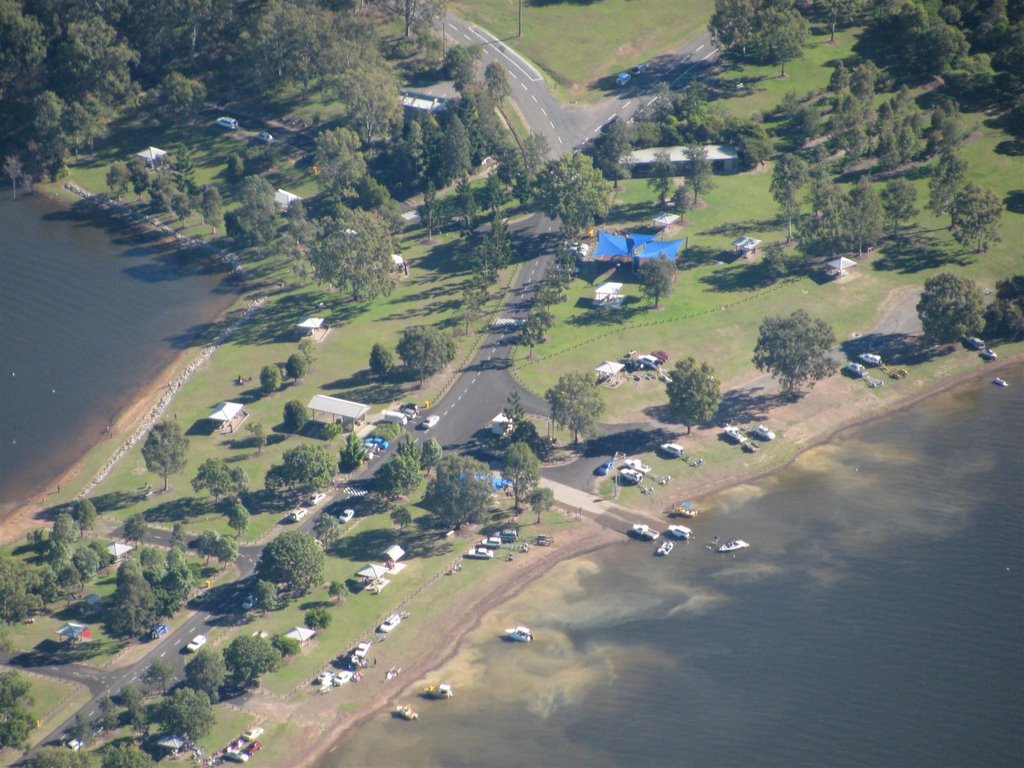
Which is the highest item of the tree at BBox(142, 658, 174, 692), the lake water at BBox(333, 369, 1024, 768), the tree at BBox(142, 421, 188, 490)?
the tree at BBox(142, 421, 188, 490)

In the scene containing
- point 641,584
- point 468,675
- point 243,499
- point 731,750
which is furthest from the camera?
point 243,499

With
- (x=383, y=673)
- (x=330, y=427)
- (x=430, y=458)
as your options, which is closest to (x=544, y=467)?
(x=430, y=458)

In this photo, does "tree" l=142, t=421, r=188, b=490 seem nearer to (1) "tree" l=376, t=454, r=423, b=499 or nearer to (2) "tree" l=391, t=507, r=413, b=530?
(1) "tree" l=376, t=454, r=423, b=499

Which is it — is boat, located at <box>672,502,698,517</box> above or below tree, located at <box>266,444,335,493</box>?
below

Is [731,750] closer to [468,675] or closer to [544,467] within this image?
[468,675]

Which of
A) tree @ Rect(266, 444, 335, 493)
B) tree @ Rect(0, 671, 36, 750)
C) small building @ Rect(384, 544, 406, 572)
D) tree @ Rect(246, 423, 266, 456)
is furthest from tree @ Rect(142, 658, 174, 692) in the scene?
tree @ Rect(246, 423, 266, 456)

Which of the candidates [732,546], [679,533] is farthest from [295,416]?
[732,546]

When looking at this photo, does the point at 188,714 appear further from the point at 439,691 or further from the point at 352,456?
the point at 352,456
